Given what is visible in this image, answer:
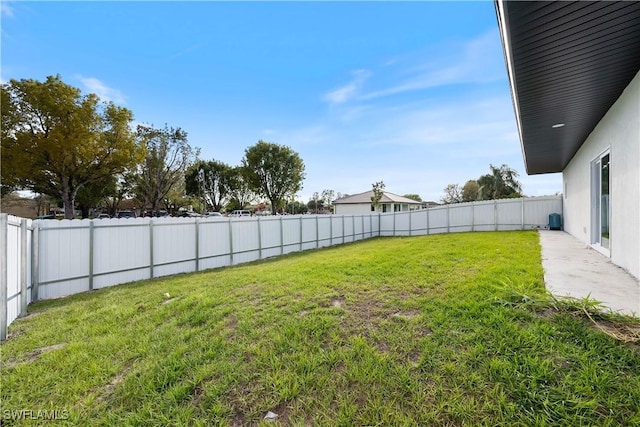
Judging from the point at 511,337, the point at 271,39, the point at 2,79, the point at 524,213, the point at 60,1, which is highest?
the point at 2,79

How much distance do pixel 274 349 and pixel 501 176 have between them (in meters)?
29.9

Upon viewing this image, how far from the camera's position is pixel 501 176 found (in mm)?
26359

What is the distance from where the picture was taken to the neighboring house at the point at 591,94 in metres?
2.84

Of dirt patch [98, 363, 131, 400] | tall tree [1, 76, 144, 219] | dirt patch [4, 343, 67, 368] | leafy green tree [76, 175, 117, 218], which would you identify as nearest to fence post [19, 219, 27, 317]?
dirt patch [4, 343, 67, 368]

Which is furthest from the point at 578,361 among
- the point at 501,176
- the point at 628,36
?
the point at 501,176

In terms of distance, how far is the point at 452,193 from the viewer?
160 ft

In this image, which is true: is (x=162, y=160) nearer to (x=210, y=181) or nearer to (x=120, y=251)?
(x=210, y=181)

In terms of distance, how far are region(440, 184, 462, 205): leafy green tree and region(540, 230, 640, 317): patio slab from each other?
44772 mm

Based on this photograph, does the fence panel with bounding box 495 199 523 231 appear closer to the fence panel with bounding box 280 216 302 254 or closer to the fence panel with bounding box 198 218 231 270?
the fence panel with bounding box 280 216 302 254

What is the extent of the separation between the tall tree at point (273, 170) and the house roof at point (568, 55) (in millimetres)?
26648

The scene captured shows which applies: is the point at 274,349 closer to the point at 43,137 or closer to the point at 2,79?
the point at 43,137

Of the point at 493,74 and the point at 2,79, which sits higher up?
the point at 2,79

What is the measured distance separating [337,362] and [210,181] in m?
40.6

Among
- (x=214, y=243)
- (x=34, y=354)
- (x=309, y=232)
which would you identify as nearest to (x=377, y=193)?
(x=309, y=232)
